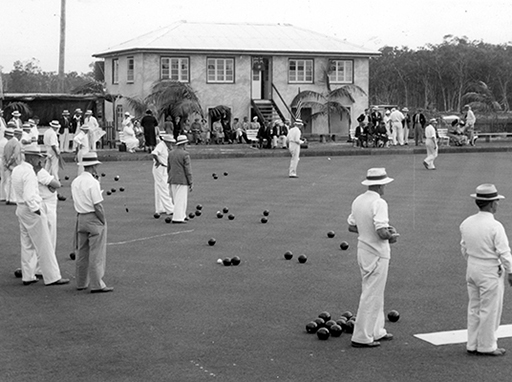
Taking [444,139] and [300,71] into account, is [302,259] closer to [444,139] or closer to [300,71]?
[444,139]

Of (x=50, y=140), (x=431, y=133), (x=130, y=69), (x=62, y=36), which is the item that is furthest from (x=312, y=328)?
(x=130, y=69)

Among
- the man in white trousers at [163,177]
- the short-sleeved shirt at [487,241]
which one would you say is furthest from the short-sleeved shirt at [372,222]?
the man in white trousers at [163,177]

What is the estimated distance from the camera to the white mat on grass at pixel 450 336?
34.7 feet

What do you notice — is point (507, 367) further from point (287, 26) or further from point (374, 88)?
point (374, 88)

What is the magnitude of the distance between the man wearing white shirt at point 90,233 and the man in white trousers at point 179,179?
7.20 metres

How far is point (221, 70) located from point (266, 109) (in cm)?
352

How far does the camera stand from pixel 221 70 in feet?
183

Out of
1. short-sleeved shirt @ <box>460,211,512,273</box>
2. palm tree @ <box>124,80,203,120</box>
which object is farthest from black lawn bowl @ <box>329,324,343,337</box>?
palm tree @ <box>124,80,203,120</box>

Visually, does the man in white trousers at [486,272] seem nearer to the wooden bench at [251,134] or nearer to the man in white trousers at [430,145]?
the man in white trousers at [430,145]

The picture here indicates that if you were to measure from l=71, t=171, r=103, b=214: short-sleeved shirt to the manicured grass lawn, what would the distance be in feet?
4.01

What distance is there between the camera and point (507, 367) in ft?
31.3

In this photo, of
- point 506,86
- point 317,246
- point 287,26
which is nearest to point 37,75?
point 506,86

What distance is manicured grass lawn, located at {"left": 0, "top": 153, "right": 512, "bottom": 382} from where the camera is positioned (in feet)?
31.7

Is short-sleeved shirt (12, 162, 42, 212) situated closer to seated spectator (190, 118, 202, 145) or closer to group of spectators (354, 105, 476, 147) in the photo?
group of spectators (354, 105, 476, 147)
